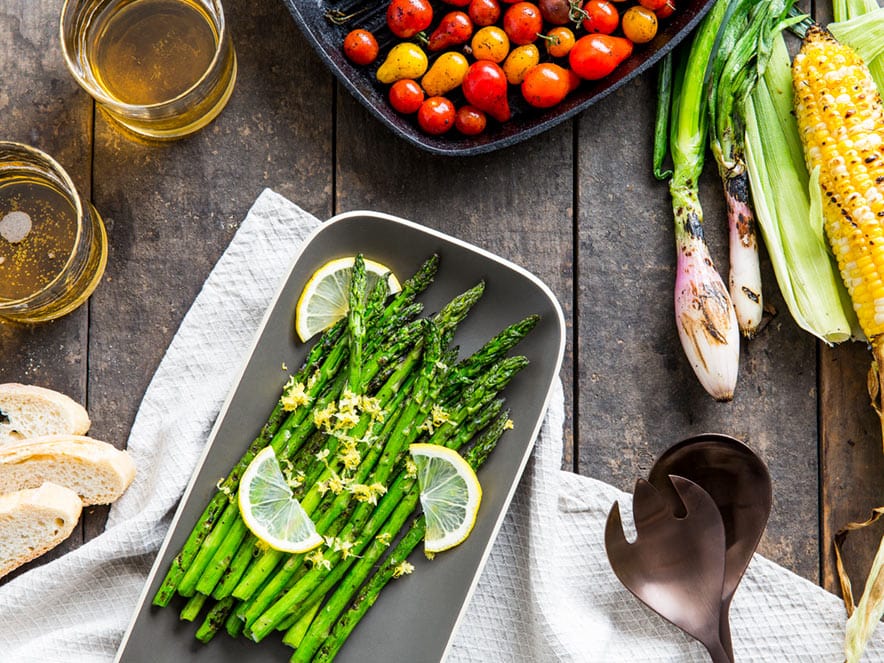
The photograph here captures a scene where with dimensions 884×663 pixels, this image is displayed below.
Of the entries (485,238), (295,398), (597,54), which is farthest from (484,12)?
(295,398)

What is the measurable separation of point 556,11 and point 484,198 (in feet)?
1.62

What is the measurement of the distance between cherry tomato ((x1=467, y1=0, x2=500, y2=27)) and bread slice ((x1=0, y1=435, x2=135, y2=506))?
141 cm

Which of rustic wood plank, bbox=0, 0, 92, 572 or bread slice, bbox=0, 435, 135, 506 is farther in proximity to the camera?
rustic wood plank, bbox=0, 0, 92, 572

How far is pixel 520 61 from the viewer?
6.77 feet

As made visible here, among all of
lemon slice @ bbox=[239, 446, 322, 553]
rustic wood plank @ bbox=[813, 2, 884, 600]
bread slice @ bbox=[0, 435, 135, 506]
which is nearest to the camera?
lemon slice @ bbox=[239, 446, 322, 553]

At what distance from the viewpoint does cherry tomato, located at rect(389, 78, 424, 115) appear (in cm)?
206

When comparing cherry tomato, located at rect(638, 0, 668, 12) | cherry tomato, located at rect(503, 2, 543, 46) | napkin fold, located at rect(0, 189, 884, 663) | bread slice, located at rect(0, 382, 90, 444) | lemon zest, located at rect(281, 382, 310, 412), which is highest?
cherry tomato, located at rect(638, 0, 668, 12)

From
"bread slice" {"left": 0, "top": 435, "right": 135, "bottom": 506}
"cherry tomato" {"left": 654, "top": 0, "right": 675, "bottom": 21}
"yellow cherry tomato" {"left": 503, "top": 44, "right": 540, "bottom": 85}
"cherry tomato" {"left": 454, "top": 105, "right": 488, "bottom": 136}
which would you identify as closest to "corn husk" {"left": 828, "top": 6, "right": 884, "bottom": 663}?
"cherry tomato" {"left": 654, "top": 0, "right": 675, "bottom": 21}

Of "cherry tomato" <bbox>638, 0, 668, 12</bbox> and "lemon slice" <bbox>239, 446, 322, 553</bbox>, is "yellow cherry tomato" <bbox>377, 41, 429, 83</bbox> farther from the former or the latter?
"lemon slice" <bbox>239, 446, 322, 553</bbox>

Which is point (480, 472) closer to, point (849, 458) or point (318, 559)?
point (318, 559)

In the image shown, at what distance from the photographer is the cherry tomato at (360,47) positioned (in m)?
2.06

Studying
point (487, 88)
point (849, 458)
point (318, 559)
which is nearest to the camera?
point (318, 559)

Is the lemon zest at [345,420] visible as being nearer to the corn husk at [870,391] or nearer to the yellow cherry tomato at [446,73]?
the yellow cherry tomato at [446,73]

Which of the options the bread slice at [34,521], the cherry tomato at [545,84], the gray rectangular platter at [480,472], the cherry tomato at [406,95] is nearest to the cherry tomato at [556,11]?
the cherry tomato at [545,84]
